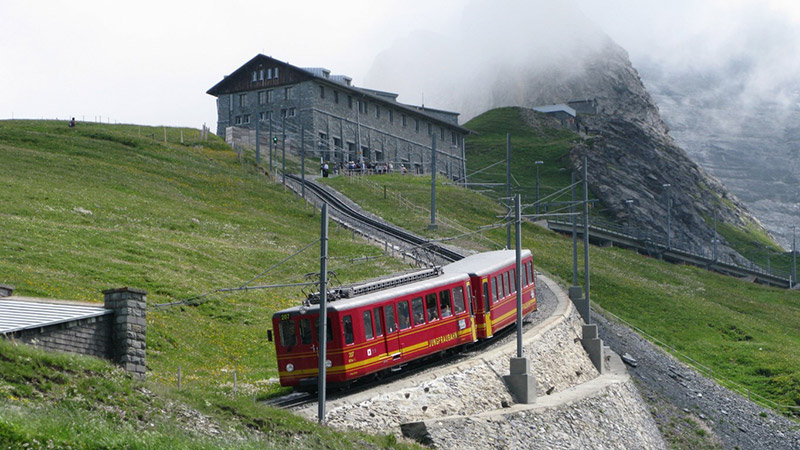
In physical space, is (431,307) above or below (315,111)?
below

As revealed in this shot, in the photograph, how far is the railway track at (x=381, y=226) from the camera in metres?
65.6

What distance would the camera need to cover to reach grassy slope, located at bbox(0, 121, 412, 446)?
132 feet

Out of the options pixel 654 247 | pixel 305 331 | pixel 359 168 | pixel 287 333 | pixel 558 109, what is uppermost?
pixel 558 109

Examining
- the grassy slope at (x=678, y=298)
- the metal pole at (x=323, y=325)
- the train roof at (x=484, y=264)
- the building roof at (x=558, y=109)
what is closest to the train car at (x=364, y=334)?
the metal pole at (x=323, y=325)

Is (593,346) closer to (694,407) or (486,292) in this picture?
(694,407)

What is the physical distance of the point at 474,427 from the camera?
99.5ft

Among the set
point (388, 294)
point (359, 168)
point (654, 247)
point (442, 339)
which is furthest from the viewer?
point (654, 247)

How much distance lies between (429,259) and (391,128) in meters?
55.2

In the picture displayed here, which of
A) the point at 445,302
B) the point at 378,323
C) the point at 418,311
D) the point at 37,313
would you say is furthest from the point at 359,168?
the point at 37,313

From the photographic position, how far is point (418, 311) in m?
35.2

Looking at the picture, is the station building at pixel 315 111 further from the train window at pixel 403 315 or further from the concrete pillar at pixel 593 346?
the train window at pixel 403 315

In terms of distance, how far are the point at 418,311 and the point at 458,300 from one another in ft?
10.1

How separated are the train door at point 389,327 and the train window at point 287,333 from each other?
2599 mm

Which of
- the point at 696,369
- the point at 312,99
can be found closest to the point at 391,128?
the point at 312,99
